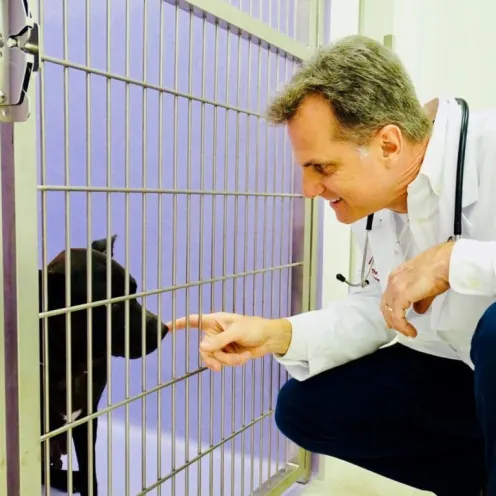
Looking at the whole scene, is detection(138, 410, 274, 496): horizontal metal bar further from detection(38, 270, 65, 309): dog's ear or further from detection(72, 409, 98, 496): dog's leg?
detection(38, 270, 65, 309): dog's ear

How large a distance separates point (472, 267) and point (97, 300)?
557 millimetres

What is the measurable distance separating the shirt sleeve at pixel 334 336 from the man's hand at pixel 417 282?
0.87 feet

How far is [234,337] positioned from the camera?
1.12 meters

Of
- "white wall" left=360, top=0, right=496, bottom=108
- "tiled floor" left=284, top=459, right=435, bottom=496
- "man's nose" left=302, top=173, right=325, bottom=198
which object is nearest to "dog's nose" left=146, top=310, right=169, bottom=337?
"man's nose" left=302, top=173, right=325, bottom=198

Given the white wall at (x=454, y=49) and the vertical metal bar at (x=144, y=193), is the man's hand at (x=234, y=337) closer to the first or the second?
the vertical metal bar at (x=144, y=193)

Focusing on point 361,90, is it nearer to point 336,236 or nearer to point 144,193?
point 144,193

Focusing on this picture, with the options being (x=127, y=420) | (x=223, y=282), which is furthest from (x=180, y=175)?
(x=127, y=420)

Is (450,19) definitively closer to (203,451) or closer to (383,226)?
(383,226)

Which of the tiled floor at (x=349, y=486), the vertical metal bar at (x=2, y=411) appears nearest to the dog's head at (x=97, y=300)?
the vertical metal bar at (x=2, y=411)

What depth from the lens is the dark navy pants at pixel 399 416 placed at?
121 cm

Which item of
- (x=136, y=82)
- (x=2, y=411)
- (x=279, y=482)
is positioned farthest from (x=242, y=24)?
(x=279, y=482)

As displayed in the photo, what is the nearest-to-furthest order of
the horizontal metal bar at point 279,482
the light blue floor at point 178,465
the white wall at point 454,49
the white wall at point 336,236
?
the light blue floor at point 178,465 → the horizontal metal bar at point 279,482 → the white wall at point 336,236 → the white wall at point 454,49

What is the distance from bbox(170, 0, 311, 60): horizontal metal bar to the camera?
1.06 metres

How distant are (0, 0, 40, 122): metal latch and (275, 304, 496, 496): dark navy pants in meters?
0.81
